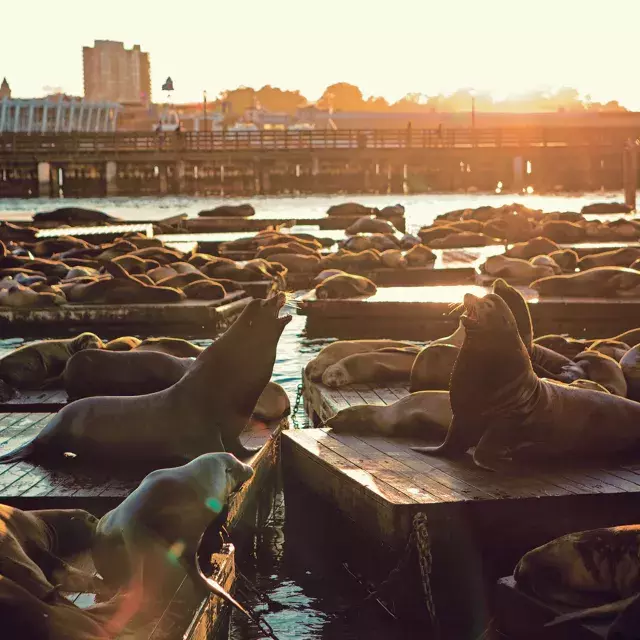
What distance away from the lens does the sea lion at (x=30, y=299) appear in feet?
46.8

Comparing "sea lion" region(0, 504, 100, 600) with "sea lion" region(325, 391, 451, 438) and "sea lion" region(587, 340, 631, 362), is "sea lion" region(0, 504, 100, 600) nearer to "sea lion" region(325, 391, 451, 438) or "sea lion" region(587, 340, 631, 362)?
"sea lion" region(325, 391, 451, 438)

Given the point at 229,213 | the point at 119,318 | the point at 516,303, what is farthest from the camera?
the point at 229,213

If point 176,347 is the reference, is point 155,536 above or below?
below

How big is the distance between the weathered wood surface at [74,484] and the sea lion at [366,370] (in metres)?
1.47

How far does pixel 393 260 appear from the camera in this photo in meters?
17.5

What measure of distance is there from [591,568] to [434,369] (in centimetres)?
306

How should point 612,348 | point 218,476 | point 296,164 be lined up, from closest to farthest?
point 218,476 → point 612,348 → point 296,164

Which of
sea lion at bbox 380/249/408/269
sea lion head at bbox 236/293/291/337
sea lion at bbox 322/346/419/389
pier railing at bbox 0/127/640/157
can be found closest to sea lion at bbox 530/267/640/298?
sea lion at bbox 380/249/408/269

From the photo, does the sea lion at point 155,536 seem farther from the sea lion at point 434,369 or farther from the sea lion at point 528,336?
the sea lion at point 434,369

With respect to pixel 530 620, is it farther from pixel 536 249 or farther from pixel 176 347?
pixel 536 249

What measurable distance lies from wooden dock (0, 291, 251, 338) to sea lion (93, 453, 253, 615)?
29.2 feet

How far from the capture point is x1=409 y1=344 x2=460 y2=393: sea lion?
7316mm

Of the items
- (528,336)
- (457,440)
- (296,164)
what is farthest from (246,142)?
(457,440)

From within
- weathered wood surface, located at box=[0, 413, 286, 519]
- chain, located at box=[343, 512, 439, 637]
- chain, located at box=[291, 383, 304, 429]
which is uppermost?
weathered wood surface, located at box=[0, 413, 286, 519]
